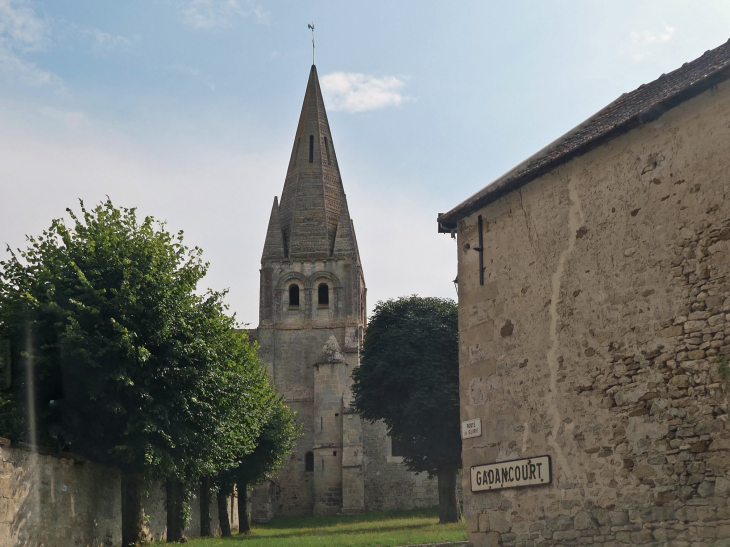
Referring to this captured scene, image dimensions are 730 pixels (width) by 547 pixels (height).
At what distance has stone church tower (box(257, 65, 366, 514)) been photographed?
50.8 metres

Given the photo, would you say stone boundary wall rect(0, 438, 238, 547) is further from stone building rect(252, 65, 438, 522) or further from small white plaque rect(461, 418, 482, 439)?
stone building rect(252, 65, 438, 522)

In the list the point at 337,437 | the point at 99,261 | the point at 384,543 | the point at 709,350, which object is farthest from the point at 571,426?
the point at 337,437

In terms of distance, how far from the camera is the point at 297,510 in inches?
2021

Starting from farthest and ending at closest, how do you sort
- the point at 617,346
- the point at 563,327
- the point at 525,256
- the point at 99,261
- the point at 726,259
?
the point at 99,261
the point at 525,256
the point at 563,327
the point at 617,346
the point at 726,259

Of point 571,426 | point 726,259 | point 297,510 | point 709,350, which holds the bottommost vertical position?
point 297,510

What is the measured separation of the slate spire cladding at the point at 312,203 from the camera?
59.4 metres

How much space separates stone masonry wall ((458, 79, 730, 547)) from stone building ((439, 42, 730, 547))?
2 centimetres

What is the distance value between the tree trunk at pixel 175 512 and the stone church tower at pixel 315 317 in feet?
81.9

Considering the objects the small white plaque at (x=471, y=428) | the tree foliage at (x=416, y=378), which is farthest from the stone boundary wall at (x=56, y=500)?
the tree foliage at (x=416, y=378)

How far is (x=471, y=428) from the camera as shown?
40.6ft

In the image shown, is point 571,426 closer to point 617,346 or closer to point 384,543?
point 617,346

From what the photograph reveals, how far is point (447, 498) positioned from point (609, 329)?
2211 centimetres

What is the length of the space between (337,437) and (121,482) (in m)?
31.4

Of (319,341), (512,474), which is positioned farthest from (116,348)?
(319,341)
